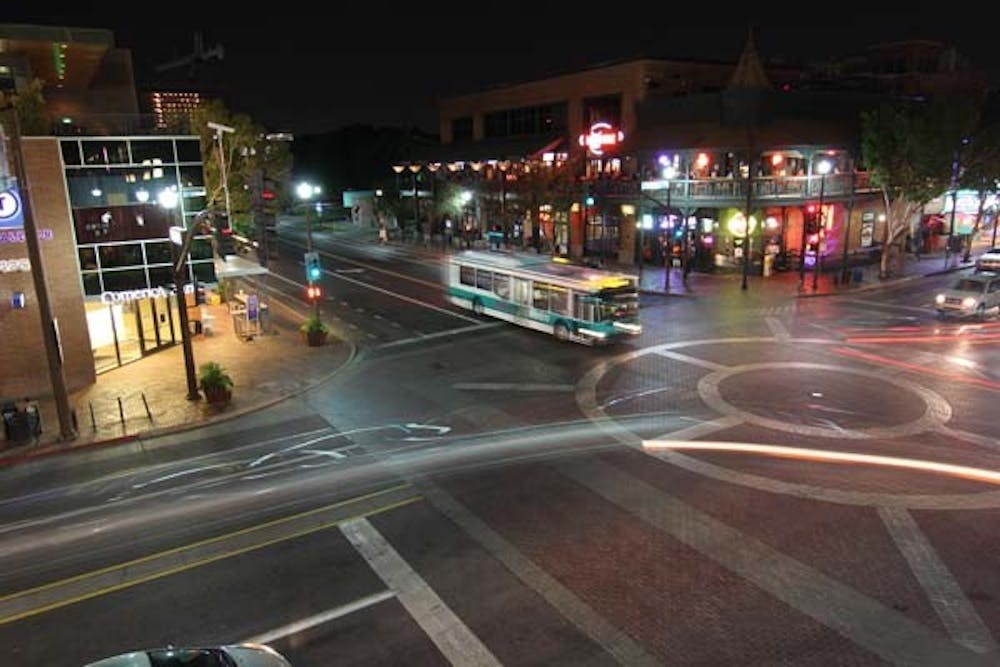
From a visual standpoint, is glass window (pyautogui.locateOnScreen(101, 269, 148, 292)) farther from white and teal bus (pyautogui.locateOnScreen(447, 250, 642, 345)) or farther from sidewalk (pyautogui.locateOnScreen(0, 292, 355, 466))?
white and teal bus (pyautogui.locateOnScreen(447, 250, 642, 345))

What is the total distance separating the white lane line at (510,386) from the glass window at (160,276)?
42.0 ft

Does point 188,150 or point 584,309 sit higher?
point 188,150

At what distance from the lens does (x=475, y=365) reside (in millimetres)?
25703

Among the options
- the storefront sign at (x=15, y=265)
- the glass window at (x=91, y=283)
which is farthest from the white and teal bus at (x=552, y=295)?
the storefront sign at (x=15, y=265)

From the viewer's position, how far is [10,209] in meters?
21.7

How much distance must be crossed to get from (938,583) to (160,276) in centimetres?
2648

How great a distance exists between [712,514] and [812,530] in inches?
67.6

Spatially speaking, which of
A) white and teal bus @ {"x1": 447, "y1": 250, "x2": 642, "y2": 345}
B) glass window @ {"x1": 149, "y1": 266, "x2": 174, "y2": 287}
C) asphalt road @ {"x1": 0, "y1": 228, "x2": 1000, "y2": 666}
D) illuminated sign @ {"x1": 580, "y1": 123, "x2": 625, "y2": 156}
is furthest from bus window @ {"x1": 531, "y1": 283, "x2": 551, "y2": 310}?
illuminated sign @ {"x1": 580, "y1": 123, "x2": 625, "y2": 156}

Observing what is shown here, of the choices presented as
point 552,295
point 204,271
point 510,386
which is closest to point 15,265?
point 204,271

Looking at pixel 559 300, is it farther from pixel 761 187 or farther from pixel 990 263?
pixel 990 263

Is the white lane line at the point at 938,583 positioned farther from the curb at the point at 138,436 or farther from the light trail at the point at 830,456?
the curb at the point at 138,436

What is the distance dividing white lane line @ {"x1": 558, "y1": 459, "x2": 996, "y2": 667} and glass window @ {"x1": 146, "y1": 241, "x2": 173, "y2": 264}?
65.1 ft

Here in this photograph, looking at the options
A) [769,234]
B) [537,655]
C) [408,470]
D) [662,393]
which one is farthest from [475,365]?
[769,234]

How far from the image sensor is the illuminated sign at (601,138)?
48.4m
